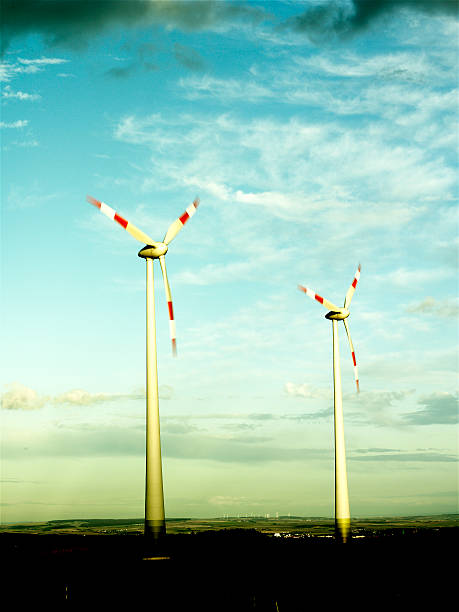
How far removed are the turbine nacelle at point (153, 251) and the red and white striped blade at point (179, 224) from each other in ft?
3.78

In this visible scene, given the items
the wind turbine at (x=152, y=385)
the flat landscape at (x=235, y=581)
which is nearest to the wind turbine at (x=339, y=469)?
the flat landscape at (x=235, y=581)

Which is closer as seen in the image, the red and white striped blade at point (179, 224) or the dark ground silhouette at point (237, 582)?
the dark ground silhouette at point (237, 582)

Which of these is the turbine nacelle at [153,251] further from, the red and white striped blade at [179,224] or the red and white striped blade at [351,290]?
the red and white striped blade at [351,290]

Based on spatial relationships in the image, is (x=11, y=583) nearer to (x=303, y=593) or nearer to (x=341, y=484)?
(x=303, y=593)

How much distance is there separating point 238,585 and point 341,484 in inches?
1080

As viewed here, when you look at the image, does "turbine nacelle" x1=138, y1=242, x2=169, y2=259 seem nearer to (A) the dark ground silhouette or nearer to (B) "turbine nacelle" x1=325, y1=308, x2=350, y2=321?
(A) the dark ground silhouette

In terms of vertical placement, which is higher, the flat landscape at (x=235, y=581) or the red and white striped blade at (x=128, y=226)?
the red and white striped blade at (x=128, y=226)

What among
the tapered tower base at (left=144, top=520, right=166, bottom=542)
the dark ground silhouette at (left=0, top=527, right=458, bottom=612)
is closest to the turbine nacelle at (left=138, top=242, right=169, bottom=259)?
the tapered tower base at (left=144, top=520, right=166, bottom=542)

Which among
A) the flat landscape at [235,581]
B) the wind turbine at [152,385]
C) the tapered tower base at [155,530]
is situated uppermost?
the wind turbine at [152,385]

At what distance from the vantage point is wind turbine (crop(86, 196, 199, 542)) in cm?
4485

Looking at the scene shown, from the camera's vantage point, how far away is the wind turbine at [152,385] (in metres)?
44.9

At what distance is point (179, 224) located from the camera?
5478 centimetres

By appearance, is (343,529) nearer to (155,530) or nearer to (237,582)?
(155,530)

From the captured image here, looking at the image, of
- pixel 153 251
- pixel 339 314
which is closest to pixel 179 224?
pixel 153 251
